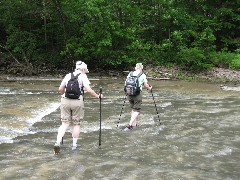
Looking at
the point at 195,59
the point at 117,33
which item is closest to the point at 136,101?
the point at 117,33

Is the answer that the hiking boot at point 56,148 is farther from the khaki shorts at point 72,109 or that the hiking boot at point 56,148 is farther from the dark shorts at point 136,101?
the dark shorts at point 136,101

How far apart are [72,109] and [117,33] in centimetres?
1837

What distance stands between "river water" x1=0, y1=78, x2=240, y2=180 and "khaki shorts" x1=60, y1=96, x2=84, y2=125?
73 centimetres

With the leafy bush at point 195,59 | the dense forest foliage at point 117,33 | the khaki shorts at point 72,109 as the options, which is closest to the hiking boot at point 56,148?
the khaki shorts at point 72,109

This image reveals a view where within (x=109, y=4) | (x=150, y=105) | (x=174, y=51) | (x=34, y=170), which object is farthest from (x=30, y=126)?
(x=174, y=51)

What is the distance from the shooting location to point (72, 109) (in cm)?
862

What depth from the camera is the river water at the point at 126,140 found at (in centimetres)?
751

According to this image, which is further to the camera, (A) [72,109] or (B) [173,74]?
(B) [173,74]

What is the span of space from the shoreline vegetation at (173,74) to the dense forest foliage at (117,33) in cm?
58

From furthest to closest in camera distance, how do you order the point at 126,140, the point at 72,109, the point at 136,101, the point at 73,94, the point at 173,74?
the point at 173,74, the point at 136,101, the point at 126,140, the point at 72,109, the point at 73,94

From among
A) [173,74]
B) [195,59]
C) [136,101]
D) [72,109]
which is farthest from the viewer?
[195,59]

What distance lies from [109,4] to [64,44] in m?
4.84

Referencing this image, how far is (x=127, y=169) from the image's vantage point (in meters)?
7.60

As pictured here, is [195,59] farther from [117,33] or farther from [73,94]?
[73,94]
